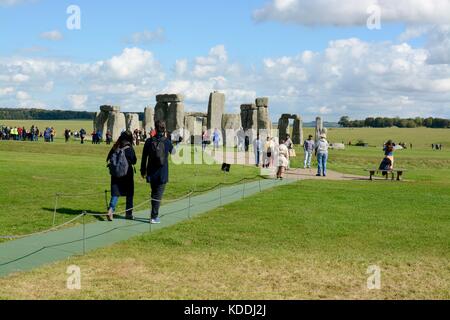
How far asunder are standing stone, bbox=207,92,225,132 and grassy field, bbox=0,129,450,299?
23451 mm

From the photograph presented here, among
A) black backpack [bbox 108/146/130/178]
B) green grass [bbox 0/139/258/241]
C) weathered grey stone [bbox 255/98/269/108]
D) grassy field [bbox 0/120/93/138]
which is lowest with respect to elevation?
green grass [bbox 0/139/258/241]

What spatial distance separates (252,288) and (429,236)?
15.9 ft

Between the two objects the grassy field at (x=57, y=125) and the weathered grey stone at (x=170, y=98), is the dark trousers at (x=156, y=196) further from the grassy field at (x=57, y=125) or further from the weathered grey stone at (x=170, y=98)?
the grassy field at (x=57, y=125)

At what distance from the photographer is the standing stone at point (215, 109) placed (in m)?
39.5

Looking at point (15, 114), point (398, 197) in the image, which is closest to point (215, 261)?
point (398, 197)

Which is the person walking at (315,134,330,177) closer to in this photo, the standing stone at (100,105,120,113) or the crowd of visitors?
the standing stone at (100,105,120,113)

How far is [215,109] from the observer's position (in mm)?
39875

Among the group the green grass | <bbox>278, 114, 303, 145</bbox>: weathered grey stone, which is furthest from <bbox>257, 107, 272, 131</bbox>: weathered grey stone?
the green grass

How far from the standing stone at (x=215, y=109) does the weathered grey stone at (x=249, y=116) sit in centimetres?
220

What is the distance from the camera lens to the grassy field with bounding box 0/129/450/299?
6.95 metres

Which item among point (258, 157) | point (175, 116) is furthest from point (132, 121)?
point (258, 157)

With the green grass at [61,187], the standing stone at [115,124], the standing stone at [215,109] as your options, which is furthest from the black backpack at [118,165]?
the standing stone at [115,124]

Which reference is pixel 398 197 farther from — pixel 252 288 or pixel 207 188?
pixel 252 288
